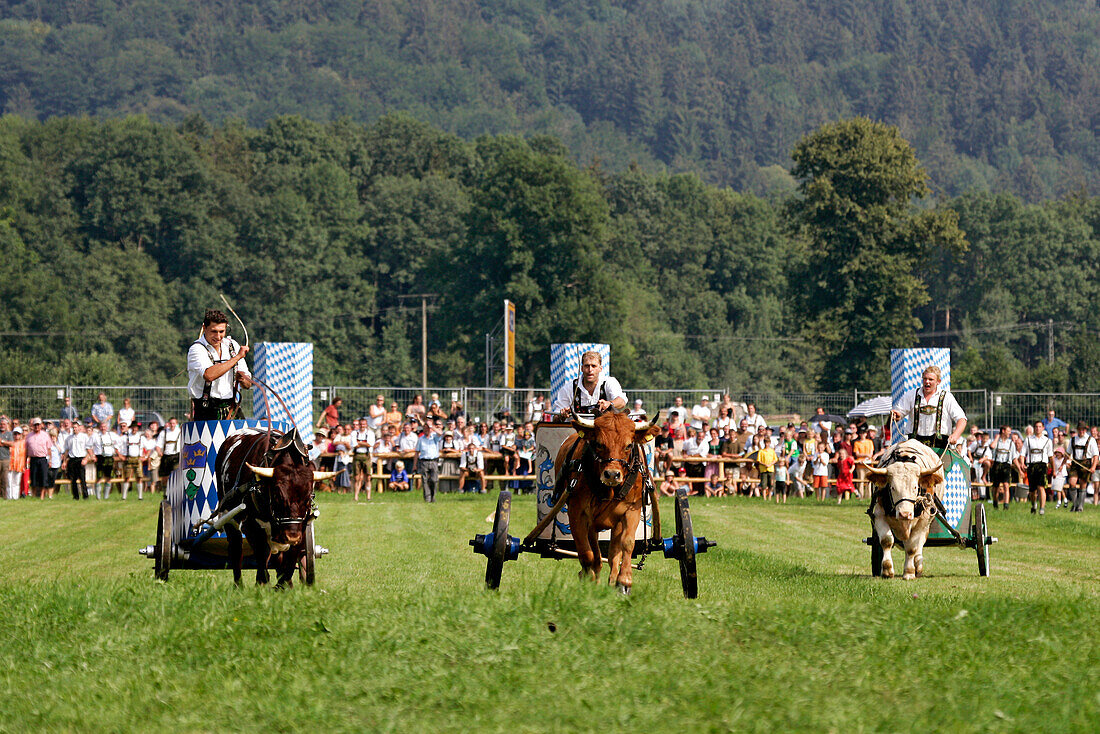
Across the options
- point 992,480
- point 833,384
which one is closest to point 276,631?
point 992,480

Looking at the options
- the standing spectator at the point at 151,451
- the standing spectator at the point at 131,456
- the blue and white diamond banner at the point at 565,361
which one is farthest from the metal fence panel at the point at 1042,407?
the standing spectator at the point at 131,456

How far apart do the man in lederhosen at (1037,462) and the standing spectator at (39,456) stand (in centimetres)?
2165

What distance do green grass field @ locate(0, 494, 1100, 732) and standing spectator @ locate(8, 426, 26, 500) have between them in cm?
2177

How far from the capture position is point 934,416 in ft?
49.4

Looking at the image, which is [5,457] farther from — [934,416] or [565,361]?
[934,416]

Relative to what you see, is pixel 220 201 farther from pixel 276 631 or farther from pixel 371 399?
pixel 276 631

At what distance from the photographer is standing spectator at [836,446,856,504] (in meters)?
32.3

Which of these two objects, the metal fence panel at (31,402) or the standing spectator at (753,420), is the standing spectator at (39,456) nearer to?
the metal fence panel at (31,402)

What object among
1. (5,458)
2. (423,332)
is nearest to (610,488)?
(5,458)

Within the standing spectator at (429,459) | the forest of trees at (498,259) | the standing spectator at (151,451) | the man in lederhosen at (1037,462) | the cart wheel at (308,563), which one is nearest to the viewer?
the cart wheel at (308,563)

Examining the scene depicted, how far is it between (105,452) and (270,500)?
22.4m

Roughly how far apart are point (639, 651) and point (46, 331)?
246 feet

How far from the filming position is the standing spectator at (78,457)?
101ft

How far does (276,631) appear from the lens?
8.51m
